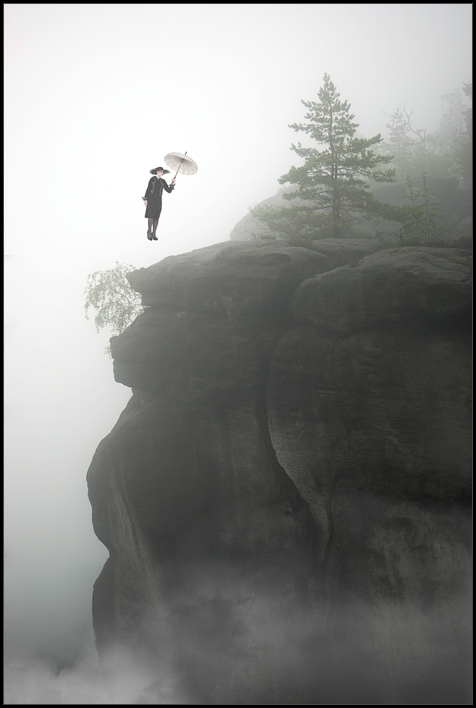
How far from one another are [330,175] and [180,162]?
10.2 metres

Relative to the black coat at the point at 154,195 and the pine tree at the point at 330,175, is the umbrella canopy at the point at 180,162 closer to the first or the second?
the black coat at the point at 154,195

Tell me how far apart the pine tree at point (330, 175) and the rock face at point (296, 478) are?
2.96 m

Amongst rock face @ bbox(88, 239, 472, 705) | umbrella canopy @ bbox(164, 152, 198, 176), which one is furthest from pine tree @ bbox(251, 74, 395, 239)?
umbrella canopy @ bbox(164, 152, 198, 176)

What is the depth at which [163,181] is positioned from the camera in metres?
12.0

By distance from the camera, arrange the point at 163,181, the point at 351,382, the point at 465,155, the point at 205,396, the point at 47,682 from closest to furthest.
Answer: the point at 163,181 < the point at 351,382 < the point at 205,396 < the point at 47,682 < the point at 465,155

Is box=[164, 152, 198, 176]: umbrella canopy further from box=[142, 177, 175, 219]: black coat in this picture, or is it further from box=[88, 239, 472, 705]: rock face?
box=[88, 239, 472, 705]: rock face

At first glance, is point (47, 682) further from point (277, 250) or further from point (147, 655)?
point (277, 250)

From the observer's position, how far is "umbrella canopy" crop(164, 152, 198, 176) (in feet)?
37.1

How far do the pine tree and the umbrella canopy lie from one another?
291 inches

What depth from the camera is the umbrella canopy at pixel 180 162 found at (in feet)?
37.1

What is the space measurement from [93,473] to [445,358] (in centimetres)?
1535

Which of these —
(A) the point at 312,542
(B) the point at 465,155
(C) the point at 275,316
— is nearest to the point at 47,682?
(A) the point at 312,542

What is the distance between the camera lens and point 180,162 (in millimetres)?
11508

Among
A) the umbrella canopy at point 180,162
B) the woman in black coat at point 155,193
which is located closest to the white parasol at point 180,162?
the umbrella canopy at point 180,162
